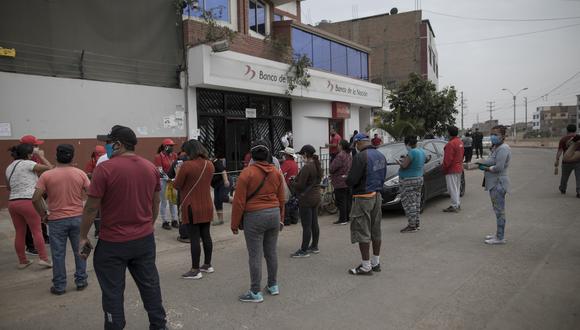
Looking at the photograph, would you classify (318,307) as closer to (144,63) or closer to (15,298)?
(15,298)

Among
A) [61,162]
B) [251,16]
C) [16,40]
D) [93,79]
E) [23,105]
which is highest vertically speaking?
[251,16]

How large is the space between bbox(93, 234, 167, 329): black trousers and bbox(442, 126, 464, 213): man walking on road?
7.59 meters

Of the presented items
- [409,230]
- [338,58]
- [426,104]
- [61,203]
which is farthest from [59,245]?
[426,104]

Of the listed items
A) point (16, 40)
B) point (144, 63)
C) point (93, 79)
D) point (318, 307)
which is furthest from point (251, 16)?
point (318, 307)

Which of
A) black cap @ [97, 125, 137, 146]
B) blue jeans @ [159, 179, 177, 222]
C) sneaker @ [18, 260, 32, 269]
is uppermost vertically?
black cap @ [97, 125, 137, 146]

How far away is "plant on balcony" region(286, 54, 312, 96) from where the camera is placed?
54.3 ft

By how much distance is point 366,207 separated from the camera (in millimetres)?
5543

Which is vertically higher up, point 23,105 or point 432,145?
point 23,105

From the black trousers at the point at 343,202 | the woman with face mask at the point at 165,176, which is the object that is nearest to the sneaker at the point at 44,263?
the woman with face mask at the point at 165,176

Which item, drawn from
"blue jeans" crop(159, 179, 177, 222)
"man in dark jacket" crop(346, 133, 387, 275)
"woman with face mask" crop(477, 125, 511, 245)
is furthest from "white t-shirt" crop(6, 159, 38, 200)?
"woman with face mask" crop(477, 125, 511, 245)

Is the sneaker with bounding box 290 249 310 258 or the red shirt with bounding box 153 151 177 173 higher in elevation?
the red shirt with bounding box 153 151 177 173

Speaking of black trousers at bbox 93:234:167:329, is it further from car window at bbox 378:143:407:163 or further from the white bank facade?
the white bank facade

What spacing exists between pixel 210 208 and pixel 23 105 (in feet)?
21.4

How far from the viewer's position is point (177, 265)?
20.9 feet
